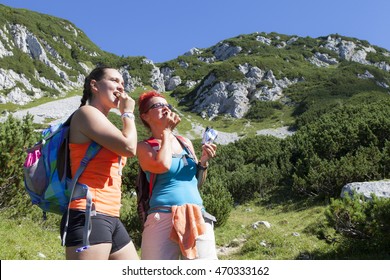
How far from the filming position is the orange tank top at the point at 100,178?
93.8 inches

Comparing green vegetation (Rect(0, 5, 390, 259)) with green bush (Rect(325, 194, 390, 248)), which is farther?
green vegetation (Rect(0, 5, 390, 259))

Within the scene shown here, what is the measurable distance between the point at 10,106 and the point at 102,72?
191 feet

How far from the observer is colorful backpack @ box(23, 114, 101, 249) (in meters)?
2.38

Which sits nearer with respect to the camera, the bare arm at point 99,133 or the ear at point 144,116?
the bare arm at point 99,133

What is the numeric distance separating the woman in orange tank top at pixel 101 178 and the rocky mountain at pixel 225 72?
4120cm

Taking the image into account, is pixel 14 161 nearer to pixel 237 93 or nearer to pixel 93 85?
pixel 93 85

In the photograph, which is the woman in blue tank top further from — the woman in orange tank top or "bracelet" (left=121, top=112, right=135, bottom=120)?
"bracelet" (left=121, top=112, right=135, bottom=120)

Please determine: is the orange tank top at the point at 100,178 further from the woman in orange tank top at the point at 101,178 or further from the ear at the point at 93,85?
the ear at the point at 93,85

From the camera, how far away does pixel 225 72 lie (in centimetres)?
6425

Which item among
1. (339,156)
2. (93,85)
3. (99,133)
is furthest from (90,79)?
(339,156)

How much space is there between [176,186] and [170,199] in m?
0.12

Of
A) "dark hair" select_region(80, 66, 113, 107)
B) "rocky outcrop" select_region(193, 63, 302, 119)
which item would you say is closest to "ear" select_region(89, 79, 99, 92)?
"dark hair" select_region(80, 66, 113, 107)

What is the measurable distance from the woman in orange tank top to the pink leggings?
0.17 meters

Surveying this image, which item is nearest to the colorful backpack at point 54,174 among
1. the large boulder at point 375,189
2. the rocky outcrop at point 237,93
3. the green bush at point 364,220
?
the green bush at point 364,220
